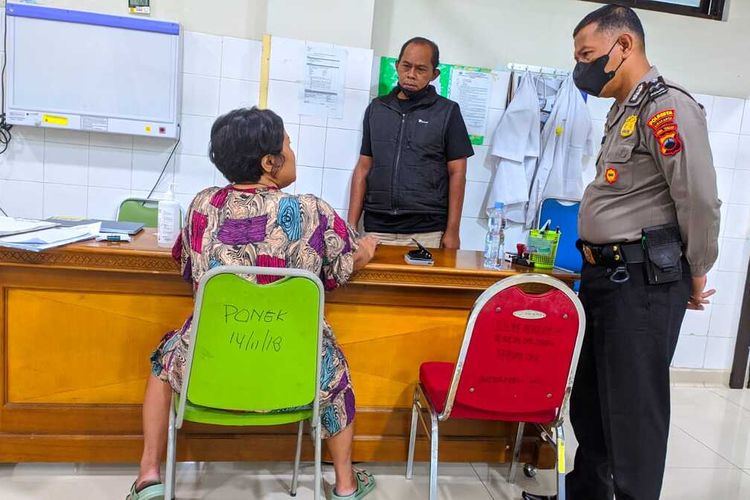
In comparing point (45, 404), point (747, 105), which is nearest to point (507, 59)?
point (747, 105)

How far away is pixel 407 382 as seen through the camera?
2.22 meters

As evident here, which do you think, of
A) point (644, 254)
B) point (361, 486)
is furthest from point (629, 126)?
point (361, 486)

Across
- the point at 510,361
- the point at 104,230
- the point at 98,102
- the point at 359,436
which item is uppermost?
the point at 98,102

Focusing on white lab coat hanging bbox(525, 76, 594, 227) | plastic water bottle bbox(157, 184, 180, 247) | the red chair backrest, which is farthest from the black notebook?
white lab coat hanging bbox(525, 76, 594, 227)

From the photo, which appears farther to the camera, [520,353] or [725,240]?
[725,240]

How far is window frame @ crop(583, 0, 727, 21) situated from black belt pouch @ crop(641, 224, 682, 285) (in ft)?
7.94

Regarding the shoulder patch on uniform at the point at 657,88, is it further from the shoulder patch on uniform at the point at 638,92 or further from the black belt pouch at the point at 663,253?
the black belt pouch at the point at 663,253

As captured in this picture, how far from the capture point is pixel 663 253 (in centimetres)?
167

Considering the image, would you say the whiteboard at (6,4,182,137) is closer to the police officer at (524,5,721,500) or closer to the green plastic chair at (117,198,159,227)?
the green plastic chair at (117,198,159,227)

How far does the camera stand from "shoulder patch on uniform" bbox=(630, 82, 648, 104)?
172cm

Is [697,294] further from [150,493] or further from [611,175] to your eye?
→ [150,493]

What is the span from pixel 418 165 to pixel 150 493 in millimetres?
1843

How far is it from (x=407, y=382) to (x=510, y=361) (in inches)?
24.2

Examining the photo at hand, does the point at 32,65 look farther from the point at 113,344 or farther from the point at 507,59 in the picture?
the point at 507,59
